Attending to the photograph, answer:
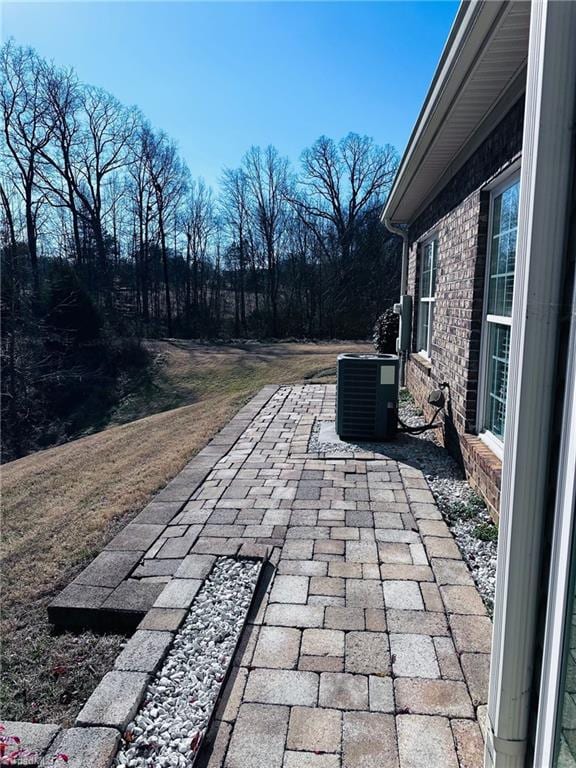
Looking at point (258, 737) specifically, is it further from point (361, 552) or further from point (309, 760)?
point (361, 552)

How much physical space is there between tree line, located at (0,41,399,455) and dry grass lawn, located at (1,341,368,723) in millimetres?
13184

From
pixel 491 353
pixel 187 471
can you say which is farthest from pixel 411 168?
pixel 187 471

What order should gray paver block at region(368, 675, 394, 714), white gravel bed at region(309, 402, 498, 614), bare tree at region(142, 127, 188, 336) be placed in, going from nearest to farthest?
gray paver block at region(368, 675, 394, 714), white gravel bed at region(309, 402, 498, 614), bare tree at region(142, 127, 188, 336)

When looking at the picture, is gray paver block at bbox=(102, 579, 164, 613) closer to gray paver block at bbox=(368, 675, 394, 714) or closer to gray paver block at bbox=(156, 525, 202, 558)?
gray paver block at bbox=(156, 525, 202, 558)

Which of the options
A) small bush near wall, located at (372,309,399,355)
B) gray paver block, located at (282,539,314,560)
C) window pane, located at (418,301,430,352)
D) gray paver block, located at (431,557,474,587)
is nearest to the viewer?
gray paver block, located at (431,557,474,587)

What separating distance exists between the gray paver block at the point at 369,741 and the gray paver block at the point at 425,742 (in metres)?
0.03

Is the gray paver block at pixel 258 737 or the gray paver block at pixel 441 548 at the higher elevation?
the gray paver block at pixel 441 548

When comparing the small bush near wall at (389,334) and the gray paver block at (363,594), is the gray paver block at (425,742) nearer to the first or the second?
the gray paver block at (363,594)

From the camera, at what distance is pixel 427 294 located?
7137 millimetres

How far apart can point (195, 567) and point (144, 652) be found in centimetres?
74

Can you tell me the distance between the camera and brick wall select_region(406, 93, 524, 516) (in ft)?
11.5

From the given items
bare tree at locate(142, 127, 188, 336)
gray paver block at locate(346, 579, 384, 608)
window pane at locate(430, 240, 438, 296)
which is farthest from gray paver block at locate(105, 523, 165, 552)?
bare tree at locate(142, 127, 188, 336)

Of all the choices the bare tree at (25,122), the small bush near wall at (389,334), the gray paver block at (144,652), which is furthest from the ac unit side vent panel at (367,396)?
the bare tree at (25,122)

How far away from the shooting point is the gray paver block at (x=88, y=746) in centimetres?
163
